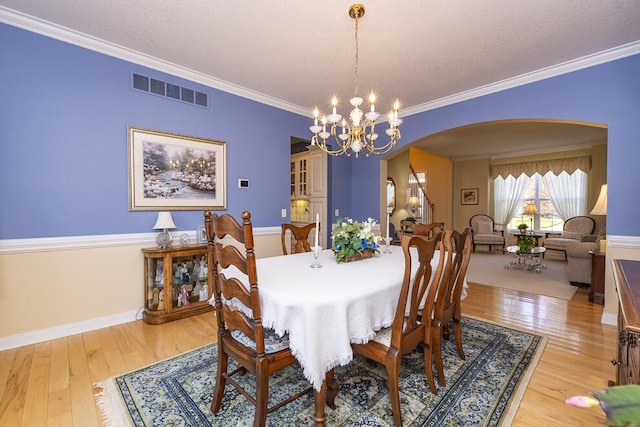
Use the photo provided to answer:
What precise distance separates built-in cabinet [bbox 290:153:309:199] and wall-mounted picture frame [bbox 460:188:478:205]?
5439mm

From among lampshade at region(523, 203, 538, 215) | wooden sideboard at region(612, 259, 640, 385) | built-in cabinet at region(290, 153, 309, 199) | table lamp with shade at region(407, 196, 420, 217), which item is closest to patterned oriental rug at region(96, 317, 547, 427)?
wooden sideboard at region(612, 259, 640, 385)

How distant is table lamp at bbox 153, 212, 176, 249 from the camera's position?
9.78 feet

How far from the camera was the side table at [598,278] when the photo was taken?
341 cm

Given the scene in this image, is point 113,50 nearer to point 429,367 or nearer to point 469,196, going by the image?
point 429,367

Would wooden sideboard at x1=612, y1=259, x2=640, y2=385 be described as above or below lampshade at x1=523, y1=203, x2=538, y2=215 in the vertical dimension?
below

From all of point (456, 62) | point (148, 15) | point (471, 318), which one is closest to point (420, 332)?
point (471, 318)

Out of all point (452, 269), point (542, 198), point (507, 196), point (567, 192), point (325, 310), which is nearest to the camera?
point (325, 310)

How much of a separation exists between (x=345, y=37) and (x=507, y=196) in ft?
23.9

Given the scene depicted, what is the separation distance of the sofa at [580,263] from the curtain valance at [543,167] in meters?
3.61

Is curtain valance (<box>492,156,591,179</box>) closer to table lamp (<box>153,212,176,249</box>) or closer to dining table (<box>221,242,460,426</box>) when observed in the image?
dining table (<box>221,242,460,426</box>)

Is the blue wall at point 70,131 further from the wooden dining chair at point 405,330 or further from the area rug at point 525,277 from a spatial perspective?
the area rug at point 525,277

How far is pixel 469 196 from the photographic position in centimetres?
828

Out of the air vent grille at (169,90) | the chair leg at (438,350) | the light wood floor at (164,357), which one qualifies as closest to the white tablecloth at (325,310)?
the chair leg at (438,350)

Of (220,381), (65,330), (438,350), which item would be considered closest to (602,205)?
(438,350)
